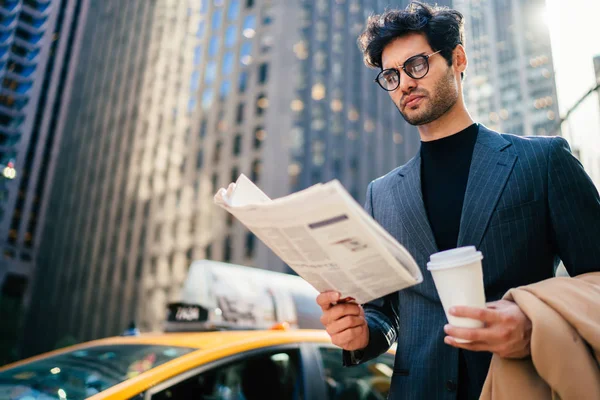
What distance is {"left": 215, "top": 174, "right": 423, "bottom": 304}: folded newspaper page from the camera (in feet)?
3.33

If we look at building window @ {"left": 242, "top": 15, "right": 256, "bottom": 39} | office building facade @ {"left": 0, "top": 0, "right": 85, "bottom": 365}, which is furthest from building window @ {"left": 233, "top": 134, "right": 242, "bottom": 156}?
office building facade @ {"left": 0, "top": 0, "right": 85, "bottom": 365}

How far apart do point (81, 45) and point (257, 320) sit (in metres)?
72.5

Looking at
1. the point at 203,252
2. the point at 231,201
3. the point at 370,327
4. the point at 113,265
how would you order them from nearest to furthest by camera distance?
the point at 231,201 < the point at 370,327 < the point at 203,252 < the point at 113,265

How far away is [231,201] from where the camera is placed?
1.17 m

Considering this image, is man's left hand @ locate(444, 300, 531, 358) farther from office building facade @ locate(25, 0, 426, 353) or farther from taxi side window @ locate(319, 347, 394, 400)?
office building facade @ locate(25, 0, 426, 353)

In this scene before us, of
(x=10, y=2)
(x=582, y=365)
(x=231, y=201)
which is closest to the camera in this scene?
(x=582, y=365)

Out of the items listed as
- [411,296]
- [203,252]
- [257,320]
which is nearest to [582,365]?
[411,296]

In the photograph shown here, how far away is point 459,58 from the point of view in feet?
5.66

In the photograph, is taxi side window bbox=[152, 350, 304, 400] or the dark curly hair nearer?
the dark curly hair

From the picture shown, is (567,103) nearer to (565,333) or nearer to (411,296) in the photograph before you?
(411,296)

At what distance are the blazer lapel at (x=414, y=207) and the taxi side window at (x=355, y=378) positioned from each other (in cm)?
163

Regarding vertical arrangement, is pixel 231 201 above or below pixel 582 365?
above

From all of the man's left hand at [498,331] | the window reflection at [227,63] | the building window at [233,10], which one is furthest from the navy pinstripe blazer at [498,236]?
the building window at [233,10]

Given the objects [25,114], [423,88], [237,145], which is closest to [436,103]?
[423,88]
